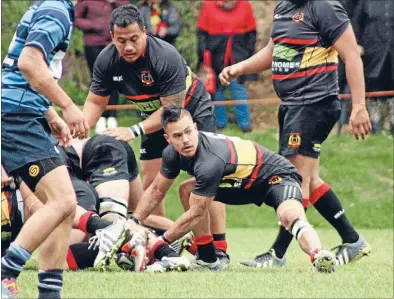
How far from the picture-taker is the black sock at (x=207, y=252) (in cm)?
1052

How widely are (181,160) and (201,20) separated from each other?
699 centimetres

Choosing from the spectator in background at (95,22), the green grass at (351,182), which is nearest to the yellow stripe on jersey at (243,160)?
the green grass at (351,182)

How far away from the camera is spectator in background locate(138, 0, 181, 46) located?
16.8 metres

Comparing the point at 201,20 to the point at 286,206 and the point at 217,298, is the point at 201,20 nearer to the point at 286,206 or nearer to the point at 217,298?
the point at 286,206

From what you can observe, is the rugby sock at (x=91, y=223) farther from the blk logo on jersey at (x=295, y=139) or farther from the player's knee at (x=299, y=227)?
the blk logo on jersey at (x=295, y=139)

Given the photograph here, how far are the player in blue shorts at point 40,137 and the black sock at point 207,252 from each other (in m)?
2.14

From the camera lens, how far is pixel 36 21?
27.3 ft

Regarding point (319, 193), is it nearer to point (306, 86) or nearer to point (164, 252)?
point (306, 86)

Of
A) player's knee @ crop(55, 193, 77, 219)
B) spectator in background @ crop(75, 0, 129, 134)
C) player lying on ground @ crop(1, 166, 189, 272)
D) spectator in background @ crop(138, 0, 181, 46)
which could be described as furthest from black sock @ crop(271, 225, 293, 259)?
spectator in background @ crop(138, 0, 181, 46)

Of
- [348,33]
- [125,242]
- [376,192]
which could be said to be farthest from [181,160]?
[376,192]

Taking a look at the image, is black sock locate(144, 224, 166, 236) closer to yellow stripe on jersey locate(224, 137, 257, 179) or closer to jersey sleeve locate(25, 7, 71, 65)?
yellow stripe on jersey locate(224, 137, 257, 179)

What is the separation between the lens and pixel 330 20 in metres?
10.7

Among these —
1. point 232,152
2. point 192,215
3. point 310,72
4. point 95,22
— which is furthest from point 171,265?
point 95,22

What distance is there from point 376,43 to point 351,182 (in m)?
1.73
